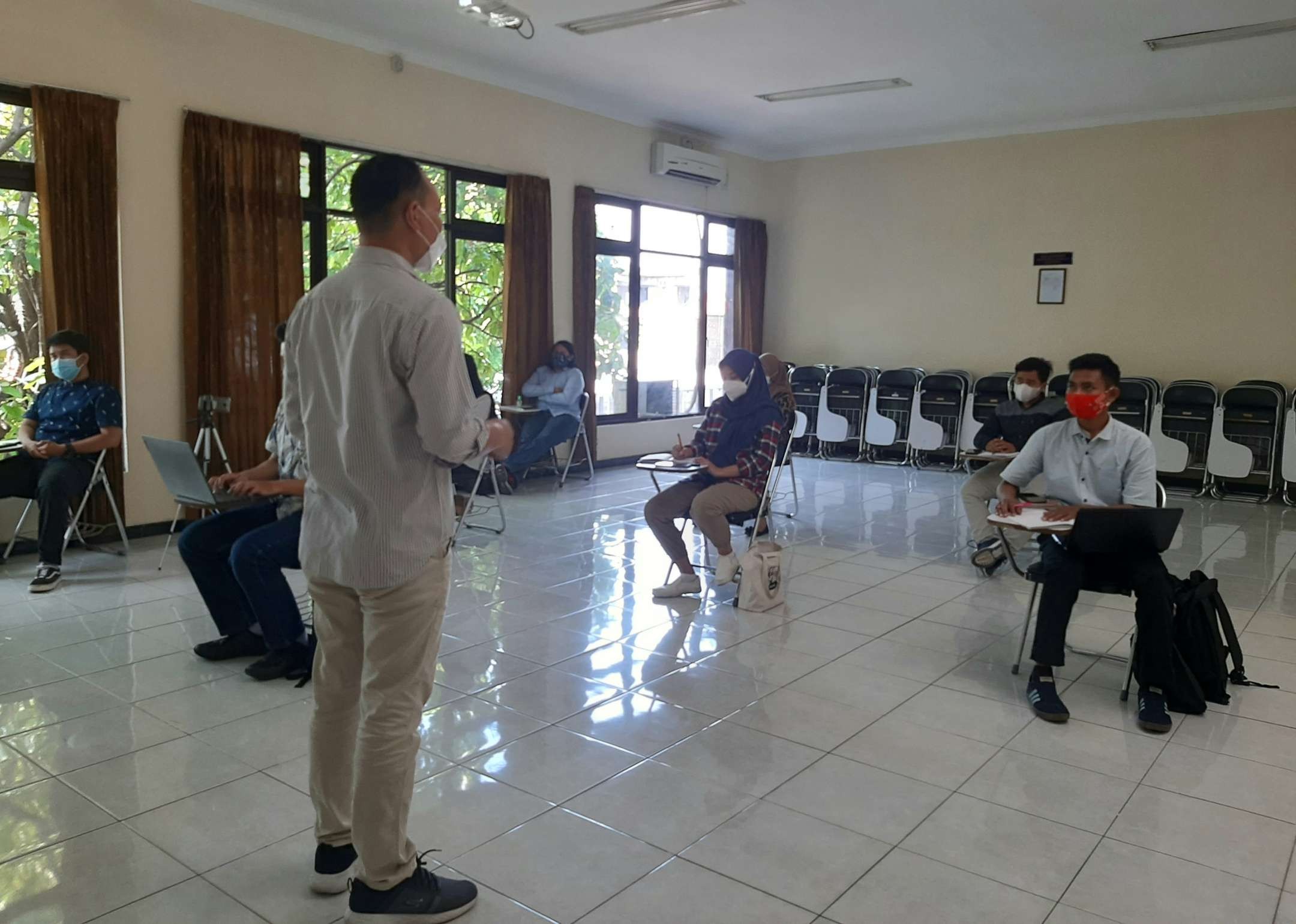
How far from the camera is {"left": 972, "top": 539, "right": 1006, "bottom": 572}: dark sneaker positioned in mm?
5457

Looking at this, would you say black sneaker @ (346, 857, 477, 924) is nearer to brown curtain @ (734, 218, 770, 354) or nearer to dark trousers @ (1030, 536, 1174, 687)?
dark trousers @ (1030, 536, 1174, 687)

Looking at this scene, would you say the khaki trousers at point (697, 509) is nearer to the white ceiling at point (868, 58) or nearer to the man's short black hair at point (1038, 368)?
the man's short black hair at point (1038, 368)

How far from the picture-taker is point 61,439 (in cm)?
510

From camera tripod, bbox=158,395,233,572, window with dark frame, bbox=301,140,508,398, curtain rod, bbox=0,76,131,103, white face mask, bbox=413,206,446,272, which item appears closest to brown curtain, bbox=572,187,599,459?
window with dark frame, bbox=301,140,508,398

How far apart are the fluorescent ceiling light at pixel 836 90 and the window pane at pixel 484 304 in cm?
279

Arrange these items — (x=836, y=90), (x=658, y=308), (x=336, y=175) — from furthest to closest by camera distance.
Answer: (x=658, y=308) < (x=836, y=90) < (x=336, y=175)

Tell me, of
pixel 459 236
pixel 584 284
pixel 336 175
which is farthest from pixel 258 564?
pixel 584 284

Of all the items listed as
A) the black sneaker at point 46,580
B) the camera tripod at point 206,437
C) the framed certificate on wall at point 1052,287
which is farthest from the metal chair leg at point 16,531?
the framed certificate on wall at point 1052,287

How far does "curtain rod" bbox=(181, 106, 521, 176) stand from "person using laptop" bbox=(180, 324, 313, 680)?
127 inches

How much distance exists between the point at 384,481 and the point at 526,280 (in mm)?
6400

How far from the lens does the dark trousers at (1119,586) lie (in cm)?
343

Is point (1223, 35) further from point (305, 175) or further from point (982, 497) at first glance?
point (305, 175)

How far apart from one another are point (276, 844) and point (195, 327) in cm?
433

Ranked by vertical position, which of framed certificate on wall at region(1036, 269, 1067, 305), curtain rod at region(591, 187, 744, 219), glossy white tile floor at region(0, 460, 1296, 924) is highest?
curtain rod at region(591, 187, 744, 219)
